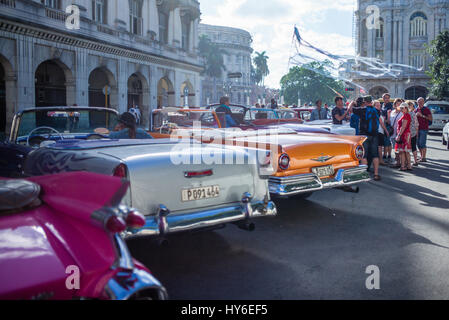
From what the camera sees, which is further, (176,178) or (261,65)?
(261,65)

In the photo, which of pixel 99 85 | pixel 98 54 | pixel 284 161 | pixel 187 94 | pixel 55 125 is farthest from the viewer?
pixel 187 94

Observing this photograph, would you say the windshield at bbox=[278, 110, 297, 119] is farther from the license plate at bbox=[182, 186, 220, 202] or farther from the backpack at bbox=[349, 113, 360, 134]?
the license plate at bbox=[182, 186, 220, 202]

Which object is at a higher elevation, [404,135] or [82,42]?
[82,42]

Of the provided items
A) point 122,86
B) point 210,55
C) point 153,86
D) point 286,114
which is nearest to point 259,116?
point 286,114

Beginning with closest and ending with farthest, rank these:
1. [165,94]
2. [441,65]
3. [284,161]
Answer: [284,161] < [441,65] < [165,94]

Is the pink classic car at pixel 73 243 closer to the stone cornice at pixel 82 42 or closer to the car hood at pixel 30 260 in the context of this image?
the car hood at pixel 30 260

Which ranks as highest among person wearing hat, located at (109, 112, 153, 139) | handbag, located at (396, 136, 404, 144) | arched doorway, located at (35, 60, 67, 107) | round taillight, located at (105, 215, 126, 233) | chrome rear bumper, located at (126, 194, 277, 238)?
arched doorway, located at (35, 60, 67, 107)

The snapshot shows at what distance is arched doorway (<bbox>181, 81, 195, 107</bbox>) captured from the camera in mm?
34938

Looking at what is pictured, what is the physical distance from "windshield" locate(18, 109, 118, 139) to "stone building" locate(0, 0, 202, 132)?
11.9 meters

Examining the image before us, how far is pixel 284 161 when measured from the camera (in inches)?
227

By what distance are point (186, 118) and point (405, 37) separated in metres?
56.1

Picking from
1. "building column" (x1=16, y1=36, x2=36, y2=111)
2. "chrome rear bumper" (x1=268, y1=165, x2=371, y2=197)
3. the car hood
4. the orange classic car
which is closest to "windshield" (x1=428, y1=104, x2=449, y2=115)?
the orange classic car

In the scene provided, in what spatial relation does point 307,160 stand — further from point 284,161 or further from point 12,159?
point 12,159

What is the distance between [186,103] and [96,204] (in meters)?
33.1
